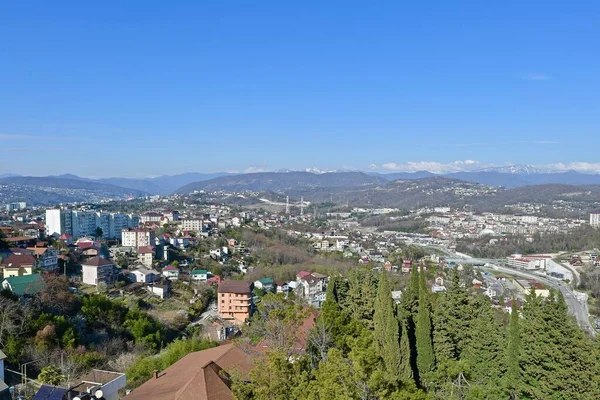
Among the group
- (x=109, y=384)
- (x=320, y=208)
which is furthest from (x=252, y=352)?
(x=320, y=208)

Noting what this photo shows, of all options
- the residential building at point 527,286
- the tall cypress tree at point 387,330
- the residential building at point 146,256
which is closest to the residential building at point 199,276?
the residential building at point 146,256

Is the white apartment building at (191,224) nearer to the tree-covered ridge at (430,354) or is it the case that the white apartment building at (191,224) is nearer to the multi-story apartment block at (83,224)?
the multi-story apartment block at (83,224)

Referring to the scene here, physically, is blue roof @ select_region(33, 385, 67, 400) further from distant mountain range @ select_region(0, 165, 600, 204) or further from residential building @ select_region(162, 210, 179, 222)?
distant mountain range @ select_region(0, 165, 600, 204)

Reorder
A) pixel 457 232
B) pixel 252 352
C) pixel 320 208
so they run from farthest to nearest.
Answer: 1. pixel 320 208
2. pixel 457 232
3. pixel 252 352

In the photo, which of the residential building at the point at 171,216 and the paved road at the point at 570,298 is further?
the residential building at the point at 171,216

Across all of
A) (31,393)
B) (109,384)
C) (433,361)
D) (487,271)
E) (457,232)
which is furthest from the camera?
(457,232)

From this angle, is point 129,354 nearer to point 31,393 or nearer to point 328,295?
point 31,393
